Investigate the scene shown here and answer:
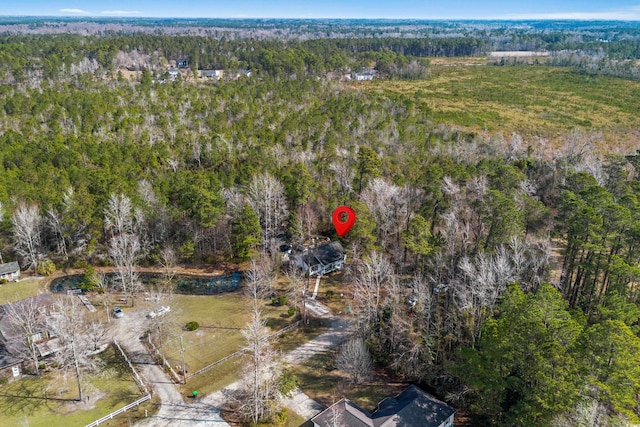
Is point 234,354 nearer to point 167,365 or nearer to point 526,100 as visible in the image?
point 167,365

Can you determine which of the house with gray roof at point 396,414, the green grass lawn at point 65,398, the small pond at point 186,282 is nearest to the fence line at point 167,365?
the green grass lawn at point 65,398

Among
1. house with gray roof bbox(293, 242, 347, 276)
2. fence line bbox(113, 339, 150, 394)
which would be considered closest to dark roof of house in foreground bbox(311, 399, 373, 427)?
fence line bbox(113, 339, 150, 394)

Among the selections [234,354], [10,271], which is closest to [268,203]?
[234,354]

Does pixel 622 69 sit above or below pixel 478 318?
above

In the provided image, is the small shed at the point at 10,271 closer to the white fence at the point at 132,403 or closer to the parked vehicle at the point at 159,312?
the parked vehicle at the point at 159,312

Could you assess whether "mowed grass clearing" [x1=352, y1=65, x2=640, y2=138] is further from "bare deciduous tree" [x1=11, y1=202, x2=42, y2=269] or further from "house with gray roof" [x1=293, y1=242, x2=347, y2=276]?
"bare deciduous tree" [x1=11, y1=202, x2=42, y2=269]

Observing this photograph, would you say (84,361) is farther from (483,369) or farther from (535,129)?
(535,129)

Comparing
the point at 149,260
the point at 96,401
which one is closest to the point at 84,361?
the point at 96,401
